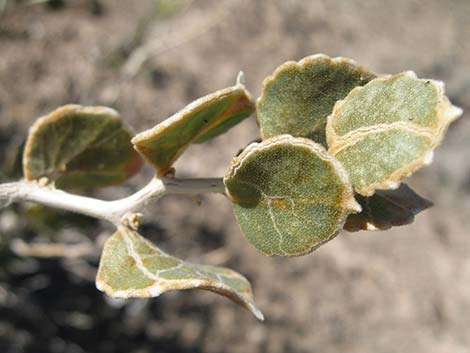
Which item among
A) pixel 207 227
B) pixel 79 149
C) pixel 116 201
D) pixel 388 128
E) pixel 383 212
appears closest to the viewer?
pixel 388 128

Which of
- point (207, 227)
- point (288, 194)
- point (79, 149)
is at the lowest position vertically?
point (207, 227)

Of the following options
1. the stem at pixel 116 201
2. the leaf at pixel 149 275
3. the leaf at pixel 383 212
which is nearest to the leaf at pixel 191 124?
the stem at pixel 116 201

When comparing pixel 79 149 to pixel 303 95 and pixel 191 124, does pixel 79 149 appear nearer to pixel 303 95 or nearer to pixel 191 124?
pixel 191 124

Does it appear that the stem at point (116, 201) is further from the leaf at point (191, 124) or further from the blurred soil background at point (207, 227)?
the blurred soil background at point (207, 227)

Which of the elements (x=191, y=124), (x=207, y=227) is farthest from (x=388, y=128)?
(x=207, y=227)

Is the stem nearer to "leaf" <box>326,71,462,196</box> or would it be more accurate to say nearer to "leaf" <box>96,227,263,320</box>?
"leaf" <box>96,227,263,320</box>

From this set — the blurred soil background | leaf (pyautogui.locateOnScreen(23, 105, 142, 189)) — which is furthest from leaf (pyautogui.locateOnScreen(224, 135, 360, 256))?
the blurred soil background
